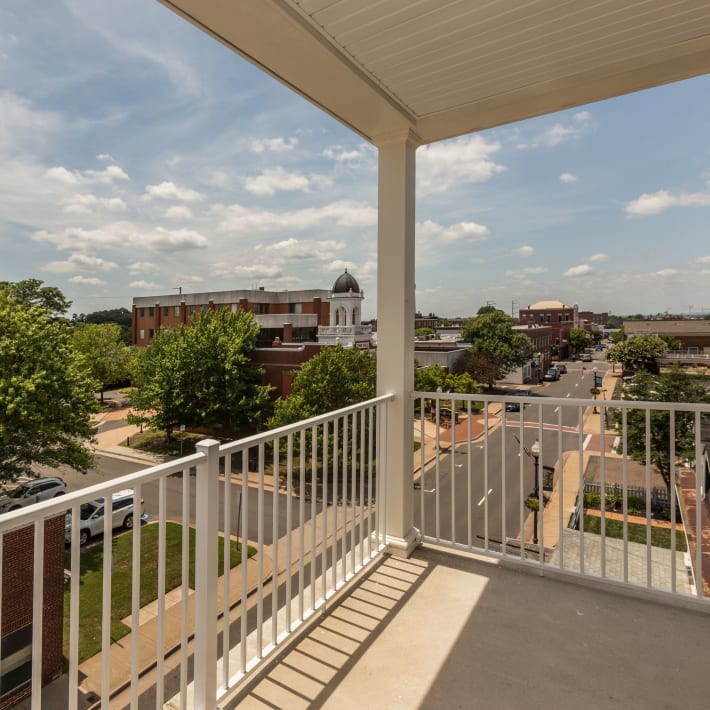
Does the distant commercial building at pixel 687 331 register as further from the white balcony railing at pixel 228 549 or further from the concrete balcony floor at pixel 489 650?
the concrete balcony floor at pixel 489 650

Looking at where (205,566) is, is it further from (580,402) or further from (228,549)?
(580,402)

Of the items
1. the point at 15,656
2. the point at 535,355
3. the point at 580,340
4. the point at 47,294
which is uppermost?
the point at 47,294

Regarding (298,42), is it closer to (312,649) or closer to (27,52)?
(312,649)

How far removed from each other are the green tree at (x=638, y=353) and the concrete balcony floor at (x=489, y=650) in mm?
4045

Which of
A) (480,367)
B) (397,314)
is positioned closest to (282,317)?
(480,367)

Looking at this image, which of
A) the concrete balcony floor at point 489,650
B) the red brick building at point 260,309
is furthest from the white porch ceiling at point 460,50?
the red brick building at point 260,309

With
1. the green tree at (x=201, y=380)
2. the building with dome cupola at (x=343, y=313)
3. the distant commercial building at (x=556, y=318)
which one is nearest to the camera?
the distant commercial building at (x=556, y=318)

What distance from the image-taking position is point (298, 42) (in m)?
1.45

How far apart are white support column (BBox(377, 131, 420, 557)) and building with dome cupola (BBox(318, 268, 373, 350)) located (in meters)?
10.0

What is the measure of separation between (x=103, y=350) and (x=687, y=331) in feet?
40.3

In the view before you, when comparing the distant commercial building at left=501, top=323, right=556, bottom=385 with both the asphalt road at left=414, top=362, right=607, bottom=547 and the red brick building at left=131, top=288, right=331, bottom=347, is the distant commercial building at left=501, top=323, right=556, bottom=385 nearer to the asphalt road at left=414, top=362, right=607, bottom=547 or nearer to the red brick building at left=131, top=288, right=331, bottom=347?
the asphalt road at left=414, top=362, right=607, bottom=547

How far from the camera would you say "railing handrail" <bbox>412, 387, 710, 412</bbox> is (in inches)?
66.7

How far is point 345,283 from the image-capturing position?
16.2 meters

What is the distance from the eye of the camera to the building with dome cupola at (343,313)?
13391mm
